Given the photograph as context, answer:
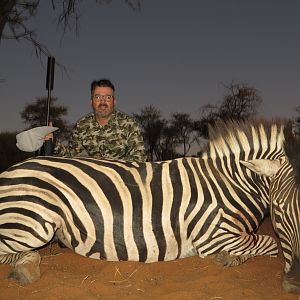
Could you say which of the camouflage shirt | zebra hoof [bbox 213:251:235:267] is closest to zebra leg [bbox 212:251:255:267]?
zebra hoof [bbox 213:251:235:267]

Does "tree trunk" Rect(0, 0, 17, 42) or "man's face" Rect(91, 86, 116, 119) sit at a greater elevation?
"tree trunk" Rect(0, 0, 17, 42)

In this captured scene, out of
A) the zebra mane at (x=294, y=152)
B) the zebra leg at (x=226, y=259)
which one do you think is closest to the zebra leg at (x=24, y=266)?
the zebra leg at (x=226, y=259)

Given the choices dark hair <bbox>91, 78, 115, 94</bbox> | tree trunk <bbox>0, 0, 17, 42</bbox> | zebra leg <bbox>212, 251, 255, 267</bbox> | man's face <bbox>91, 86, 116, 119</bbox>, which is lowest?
zebra leg <bbox>212, 251, 255, 267</bbox>

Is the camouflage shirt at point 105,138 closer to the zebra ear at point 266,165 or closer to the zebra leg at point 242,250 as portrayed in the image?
the zebra leg at point 242,250

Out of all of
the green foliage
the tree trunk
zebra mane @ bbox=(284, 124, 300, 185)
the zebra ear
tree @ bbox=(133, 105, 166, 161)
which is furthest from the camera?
tree @ bbox=(133, 105, 166, 161)

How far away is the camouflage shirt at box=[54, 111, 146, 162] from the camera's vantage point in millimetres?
4391

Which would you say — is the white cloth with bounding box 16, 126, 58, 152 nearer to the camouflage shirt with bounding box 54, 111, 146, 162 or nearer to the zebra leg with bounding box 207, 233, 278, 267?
the camouflage shirt with bounding box 54, 111, 146, 162

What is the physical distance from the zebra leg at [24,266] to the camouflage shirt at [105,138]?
171cm

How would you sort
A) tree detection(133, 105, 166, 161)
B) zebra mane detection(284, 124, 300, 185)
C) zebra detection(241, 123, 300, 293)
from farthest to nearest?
tree detection(133, 105, 166, 161) → zebra mane detection(284, 124, 300, 185) → zebra detection(241, 123, 300, 293)

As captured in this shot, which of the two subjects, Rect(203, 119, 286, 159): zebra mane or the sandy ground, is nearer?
the sandy ground

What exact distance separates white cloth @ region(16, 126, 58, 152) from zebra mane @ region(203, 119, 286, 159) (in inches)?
62.2

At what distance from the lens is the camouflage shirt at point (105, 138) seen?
Answer: 4.39 metres

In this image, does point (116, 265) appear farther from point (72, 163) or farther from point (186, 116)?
point (186, 116)

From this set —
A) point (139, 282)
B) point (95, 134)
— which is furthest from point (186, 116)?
point (139, 282)
